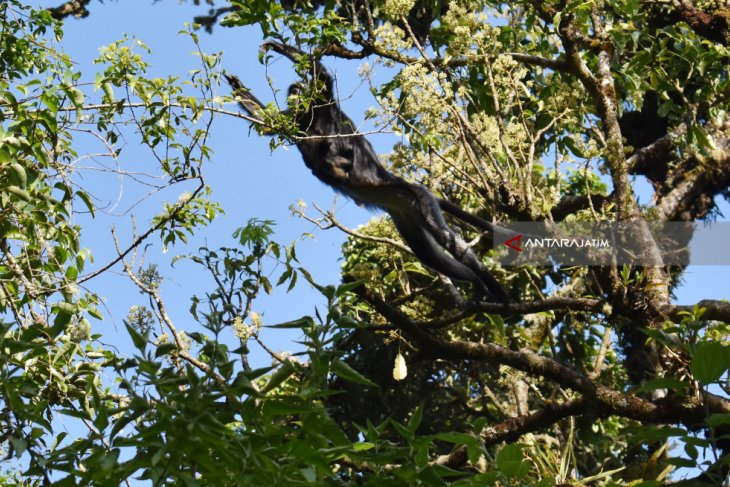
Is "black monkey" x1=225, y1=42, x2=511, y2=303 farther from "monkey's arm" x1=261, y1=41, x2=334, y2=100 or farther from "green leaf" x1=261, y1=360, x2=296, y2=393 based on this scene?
"green leaf" x1=261, y1=360, x2=296, y2=393

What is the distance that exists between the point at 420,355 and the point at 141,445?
356 cm

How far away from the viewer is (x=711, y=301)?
182 inches

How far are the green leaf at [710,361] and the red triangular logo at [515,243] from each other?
4.39 m

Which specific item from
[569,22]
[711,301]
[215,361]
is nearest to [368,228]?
[569,22]

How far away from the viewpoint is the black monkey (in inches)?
237

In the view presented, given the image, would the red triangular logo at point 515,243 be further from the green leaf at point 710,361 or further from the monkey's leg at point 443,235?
the green leaf at point 710,361

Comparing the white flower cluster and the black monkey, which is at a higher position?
the white flower cluster

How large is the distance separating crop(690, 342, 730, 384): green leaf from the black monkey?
4.22 metres

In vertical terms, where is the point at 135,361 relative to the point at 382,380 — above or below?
below

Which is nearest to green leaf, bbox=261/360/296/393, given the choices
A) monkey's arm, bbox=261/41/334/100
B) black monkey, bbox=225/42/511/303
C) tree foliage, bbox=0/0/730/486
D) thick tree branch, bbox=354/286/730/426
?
tree foliage, bbox=0/0/730/486

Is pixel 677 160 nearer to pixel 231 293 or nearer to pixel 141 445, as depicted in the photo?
pixel 231 293

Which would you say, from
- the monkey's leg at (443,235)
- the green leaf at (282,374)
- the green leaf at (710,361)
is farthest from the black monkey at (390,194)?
the green leaf at (710,361)

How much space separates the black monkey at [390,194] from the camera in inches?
237

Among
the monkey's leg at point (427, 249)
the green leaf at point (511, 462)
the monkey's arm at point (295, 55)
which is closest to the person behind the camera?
the green leaf at point (511, 462)
